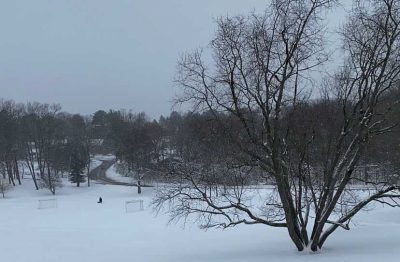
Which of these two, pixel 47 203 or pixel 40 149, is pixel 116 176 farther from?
pixel 47 203

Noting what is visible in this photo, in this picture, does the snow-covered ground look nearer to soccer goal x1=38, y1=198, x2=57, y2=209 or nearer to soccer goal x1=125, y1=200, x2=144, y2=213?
soccer goal x1=38, y1=198, x2=57, y2=209

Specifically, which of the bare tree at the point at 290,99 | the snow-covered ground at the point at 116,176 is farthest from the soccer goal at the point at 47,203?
the bare tree at the point at 290,99

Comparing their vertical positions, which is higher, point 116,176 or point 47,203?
point 116,176

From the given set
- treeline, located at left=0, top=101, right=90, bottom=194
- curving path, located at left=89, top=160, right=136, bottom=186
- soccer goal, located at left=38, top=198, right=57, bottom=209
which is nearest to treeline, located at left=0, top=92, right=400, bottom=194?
treeline, located at left=0, top=101, right=90, bottom=194

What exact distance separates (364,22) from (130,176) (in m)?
79.3

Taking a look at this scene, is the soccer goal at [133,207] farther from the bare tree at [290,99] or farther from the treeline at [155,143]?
the bare tree at [290,99]

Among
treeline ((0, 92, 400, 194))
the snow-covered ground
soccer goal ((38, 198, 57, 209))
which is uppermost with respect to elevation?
treeline ((0, 92, 400, 194))

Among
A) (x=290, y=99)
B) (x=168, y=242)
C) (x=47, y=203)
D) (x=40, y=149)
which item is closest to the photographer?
(x=290, y=99)

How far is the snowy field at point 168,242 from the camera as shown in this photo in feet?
53.2

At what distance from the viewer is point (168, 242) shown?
24.5 metres

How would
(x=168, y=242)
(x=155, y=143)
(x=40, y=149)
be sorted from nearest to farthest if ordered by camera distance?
(x=168, y=242) < (x=155, y=143) < (x=40, y=149)

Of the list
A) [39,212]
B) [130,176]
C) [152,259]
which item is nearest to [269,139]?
[152,259]

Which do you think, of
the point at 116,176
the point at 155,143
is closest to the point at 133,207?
the point at 155,143

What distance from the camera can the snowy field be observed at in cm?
1622
